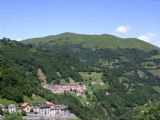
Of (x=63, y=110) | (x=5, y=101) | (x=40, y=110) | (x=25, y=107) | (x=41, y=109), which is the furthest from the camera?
(x=63, y=110)

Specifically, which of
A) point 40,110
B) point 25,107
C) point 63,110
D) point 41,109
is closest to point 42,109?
point 41,109

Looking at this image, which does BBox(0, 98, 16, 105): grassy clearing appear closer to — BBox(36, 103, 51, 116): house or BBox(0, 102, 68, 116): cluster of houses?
BBox(0, 102, 68, 116): cluster of houses

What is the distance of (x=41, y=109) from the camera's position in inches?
6619

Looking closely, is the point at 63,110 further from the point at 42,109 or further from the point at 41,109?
the point at 41,109

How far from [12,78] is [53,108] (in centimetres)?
2144

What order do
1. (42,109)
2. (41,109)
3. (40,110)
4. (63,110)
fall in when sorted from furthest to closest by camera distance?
(63,110) < (42,109) < (41,109) < (40,110)

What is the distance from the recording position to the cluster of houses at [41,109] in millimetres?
147738

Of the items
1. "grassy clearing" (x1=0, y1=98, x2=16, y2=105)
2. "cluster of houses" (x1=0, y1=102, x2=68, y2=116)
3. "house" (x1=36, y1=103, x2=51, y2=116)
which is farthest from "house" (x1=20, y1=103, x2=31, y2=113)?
"house" (x1=36, y1=103, x2=51, y2=116)

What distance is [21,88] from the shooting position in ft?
539

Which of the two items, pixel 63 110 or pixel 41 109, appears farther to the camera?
pixel 63 110

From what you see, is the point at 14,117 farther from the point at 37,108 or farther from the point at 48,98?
the point at 48,98

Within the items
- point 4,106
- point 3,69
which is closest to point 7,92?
point 4,106

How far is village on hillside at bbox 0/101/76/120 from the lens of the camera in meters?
147

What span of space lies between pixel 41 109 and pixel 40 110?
518 mm
